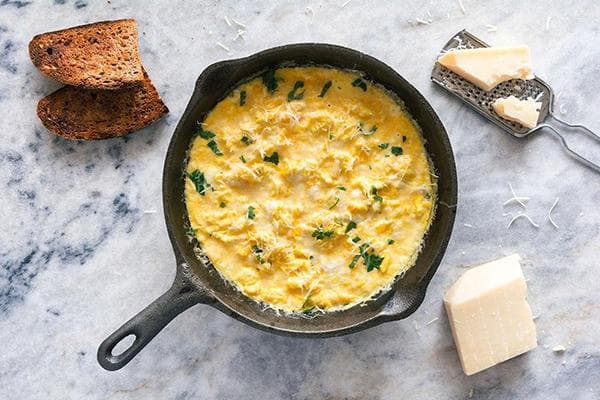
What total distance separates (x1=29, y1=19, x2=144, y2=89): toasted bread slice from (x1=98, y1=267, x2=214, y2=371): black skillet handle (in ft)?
2.84

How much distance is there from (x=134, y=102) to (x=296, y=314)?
108 cm

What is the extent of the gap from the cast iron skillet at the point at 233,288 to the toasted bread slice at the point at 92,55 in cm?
41

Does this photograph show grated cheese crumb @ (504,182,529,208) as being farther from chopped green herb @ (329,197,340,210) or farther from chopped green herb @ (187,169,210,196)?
chopped green herb @ (187,169,210,196)

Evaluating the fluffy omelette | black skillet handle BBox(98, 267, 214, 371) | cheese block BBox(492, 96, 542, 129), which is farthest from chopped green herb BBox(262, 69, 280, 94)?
cheese block BBox(492, 96, 542, 129)

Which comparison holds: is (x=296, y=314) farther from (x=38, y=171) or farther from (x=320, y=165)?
(x=38, y=171)

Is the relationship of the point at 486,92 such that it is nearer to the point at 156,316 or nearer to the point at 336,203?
the point at 336,203

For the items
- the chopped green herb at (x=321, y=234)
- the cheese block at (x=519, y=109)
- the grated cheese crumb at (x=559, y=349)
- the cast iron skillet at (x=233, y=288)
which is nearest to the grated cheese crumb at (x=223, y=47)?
the cast iron skillet at (x=233, y=288)

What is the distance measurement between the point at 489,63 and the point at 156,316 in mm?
1648

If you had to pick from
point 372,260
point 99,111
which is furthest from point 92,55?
point 372,260

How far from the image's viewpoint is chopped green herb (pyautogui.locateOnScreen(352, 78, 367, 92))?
3236mm

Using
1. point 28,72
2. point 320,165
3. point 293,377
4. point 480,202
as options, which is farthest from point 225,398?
point 28,72

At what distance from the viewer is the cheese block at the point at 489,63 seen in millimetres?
3322

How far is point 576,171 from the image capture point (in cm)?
343

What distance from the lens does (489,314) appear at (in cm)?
333
